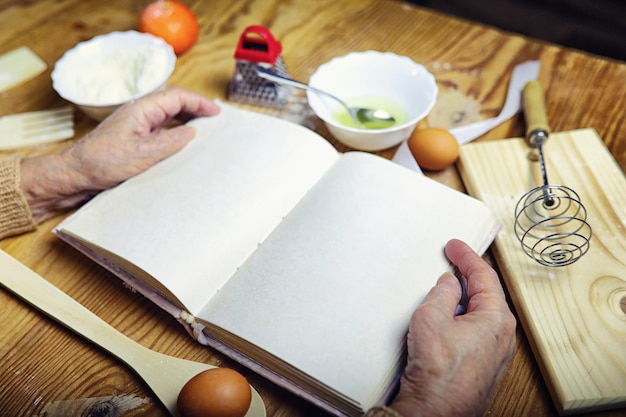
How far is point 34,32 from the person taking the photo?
1592 mm

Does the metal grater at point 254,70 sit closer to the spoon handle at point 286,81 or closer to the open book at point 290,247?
the spoon handle at point 286,81

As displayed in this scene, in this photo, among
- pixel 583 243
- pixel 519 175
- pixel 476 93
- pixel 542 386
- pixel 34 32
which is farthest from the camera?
pixel 34 32

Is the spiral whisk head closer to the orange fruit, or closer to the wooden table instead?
the wooden table

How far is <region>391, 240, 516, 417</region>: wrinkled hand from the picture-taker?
0.76 meters

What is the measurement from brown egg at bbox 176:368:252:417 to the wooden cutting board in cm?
45

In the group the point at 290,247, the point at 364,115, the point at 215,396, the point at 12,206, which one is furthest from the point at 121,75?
the point at 215,396

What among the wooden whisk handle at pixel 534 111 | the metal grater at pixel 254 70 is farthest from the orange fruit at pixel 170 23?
the wooden whisk handle at pixel 534 111

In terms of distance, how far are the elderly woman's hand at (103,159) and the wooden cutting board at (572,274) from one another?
A: 2.01 feet

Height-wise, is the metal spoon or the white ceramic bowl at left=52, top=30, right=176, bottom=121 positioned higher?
the white ceramic bowl at left=52, top=30, right=176, bottom=121

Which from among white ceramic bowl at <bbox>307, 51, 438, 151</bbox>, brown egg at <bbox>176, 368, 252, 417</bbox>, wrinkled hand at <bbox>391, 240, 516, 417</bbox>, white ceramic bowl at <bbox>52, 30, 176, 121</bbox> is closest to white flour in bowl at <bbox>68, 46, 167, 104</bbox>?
white ceramic bowl at <bbox>52, 30, 176, 121</bbox>

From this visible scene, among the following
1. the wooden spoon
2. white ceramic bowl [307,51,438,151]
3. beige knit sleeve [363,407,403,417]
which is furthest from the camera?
white ceramic bowl [307,51,438,151]

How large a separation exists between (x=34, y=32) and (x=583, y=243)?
1484 mm

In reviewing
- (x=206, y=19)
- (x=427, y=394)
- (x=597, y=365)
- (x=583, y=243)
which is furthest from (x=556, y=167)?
(x=206, y=19)

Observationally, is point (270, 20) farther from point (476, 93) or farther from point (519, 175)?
point (519, 175)
